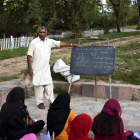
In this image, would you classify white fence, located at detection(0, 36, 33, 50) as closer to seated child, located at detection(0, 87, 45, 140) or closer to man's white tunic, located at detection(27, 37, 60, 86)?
man's white tunic, located at detection(27, 37, 60, 86)

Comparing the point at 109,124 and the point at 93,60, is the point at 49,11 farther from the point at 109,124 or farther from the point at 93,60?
the point at 109,124

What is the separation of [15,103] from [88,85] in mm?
3241

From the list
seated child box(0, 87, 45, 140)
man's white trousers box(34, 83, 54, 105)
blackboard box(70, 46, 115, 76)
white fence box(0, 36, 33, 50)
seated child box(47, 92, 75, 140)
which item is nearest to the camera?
seated child box(0, 87, 45, 140)

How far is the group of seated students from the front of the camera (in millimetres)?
2703

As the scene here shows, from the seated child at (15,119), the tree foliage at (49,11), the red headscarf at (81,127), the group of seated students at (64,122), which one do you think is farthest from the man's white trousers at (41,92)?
the tree foliage at (49,11)

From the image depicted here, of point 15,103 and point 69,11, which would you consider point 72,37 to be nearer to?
point 69,11

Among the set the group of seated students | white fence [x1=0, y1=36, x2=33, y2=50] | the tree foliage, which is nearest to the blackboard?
the group of seated students

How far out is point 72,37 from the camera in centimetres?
1967

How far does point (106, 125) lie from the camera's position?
8.75ft

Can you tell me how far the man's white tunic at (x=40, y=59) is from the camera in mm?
4902

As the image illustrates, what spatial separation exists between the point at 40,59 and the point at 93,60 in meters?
1.23

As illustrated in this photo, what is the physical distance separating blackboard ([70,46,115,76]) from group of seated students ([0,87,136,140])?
212 cm

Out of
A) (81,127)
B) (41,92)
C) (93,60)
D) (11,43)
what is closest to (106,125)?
(81,127)

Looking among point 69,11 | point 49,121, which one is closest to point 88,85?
point 49,121
